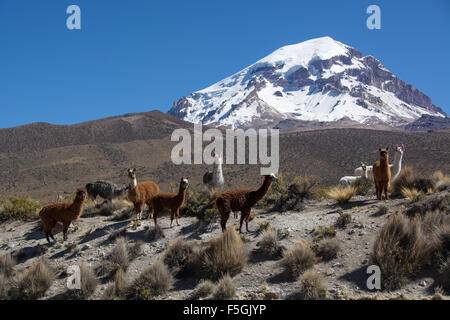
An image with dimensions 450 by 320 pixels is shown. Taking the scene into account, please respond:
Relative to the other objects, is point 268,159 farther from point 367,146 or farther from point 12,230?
point 12,230

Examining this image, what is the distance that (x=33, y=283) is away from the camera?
8.85 metres

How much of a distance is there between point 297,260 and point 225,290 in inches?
70.1

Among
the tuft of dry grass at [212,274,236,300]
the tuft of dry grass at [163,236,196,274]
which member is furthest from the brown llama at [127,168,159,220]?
the tuft of dry grass at [212,274,236,300]

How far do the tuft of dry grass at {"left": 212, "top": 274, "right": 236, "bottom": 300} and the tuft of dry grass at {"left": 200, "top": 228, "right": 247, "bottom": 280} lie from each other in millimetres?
489

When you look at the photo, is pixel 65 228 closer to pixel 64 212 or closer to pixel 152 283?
pixel 64 212

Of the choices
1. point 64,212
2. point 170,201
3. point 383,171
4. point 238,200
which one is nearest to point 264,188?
point 238,200

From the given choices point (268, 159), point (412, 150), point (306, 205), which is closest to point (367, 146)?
point (412, 150)

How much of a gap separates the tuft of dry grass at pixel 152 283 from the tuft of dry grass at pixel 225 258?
0.92 m

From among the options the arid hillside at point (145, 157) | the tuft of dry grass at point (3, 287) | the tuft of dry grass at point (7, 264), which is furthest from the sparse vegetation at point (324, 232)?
the arid hillside at point (145, 157)

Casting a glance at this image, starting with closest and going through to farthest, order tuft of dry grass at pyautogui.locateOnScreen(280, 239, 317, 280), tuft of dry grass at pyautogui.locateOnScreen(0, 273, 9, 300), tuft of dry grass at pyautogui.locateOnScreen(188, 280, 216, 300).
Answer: tuft of dry grass at pyautogui.locateOnScreen(188, 280, 216, 300) → tuft of dry grass at pyautogui.locateOnScreen(280, 239, 317, 280) → tuft of dry grass at pyautogui.locateOnScreen(0, 273, 9, 300)

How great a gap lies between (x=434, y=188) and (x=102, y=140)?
8546 centimetres

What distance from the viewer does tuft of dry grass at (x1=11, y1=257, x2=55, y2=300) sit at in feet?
28.8

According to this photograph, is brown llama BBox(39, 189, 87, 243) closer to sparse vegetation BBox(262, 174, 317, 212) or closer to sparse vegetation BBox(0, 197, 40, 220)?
sparse vegetation BBox(0, 197, 40, 220)
